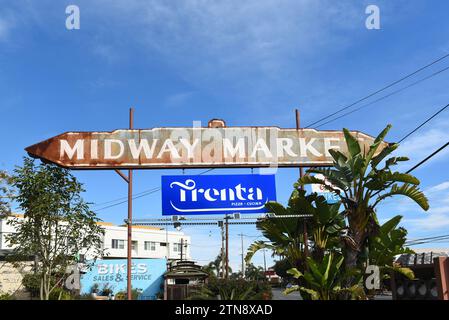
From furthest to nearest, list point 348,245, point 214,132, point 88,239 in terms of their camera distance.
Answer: point 88,239
point 214,132
point 348,245

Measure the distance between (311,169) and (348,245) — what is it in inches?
93.2

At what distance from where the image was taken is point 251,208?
1223 centimetres

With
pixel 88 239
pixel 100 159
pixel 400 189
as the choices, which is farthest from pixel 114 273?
pixel 400 189

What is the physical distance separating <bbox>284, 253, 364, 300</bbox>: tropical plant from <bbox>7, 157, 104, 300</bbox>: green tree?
6789 millimetres

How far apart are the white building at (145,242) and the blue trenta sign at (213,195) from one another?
136ft

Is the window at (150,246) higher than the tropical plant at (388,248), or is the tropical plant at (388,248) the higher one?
the window at (150,246)

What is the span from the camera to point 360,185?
12055mm

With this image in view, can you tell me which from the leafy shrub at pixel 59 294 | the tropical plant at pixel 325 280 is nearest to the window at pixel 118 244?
the leafy shrub at pixel 59 294

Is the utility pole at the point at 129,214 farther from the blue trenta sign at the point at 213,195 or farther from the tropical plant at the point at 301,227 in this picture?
the tropical plant at the point at 301,227

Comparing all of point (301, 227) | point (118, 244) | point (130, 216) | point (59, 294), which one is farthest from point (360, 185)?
point (118, 244)

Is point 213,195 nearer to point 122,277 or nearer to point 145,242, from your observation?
point 122,277

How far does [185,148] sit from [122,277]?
90.5 feet

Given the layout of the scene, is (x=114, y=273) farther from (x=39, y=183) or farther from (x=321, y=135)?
(x=321, y=135)

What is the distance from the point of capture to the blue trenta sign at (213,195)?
12.1 meters
